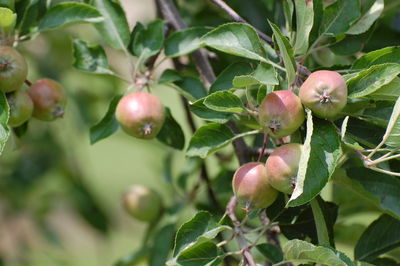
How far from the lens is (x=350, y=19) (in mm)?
1256

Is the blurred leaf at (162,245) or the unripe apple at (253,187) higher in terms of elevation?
the unripe apple at (253,187)

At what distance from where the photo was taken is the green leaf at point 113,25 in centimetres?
146

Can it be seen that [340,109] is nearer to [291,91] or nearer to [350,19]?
[291,91]

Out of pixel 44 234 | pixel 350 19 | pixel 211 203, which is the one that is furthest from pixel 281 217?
pixel 44 234

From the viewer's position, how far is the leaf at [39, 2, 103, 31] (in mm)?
1349

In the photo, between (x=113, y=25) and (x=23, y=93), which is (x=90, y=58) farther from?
(x=23, y=93)

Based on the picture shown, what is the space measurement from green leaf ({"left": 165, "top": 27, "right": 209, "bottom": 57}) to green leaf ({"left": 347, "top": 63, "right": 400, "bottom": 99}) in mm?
396

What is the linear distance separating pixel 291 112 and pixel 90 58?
562 millimetres

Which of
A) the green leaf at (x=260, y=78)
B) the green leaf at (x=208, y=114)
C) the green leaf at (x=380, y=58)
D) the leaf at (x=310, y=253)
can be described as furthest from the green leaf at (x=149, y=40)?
the leaf at (x=310, y=253)

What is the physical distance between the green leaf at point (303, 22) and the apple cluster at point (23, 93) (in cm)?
52

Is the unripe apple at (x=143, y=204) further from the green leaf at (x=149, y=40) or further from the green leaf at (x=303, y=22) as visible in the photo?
the green leaf at (x=303, y=22)

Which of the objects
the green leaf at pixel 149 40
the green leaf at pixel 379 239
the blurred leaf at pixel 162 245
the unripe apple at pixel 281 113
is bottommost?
the blurred leaf at pixel 162 245

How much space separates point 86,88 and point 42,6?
1.39 m

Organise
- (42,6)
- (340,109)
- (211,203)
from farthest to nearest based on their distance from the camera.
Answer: (211,203)
(42,6)
(340,109)
